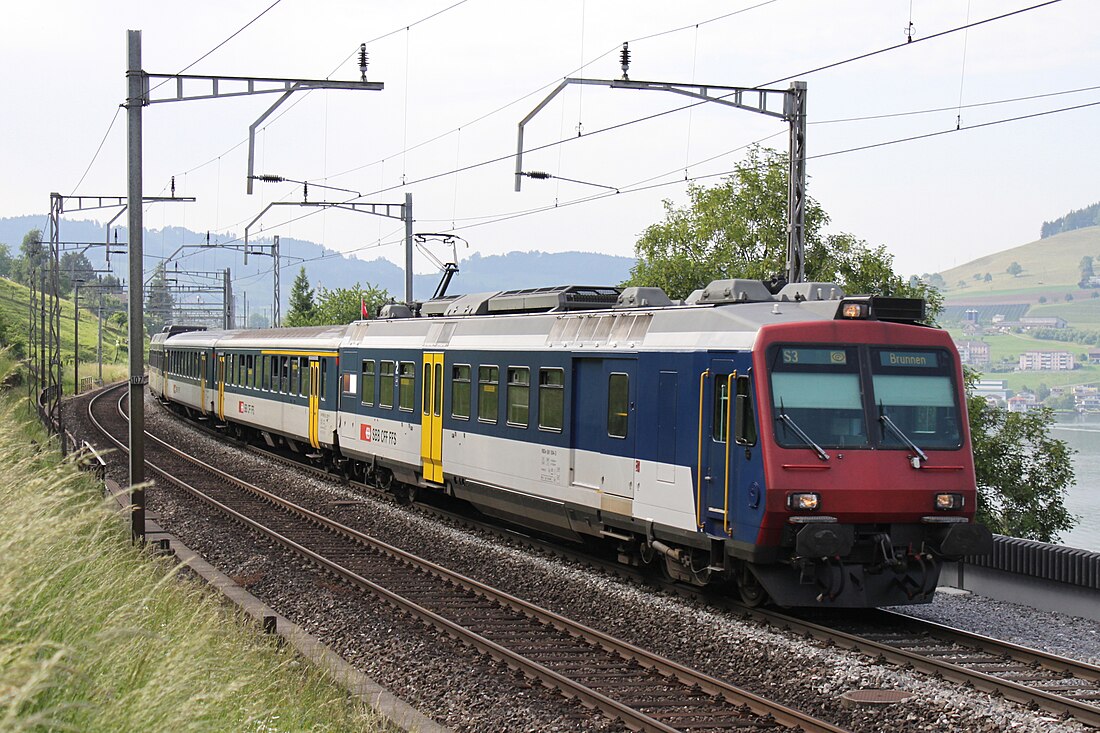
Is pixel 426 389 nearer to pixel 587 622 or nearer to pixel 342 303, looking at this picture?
pixel 587 622

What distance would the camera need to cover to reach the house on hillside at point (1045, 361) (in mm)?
128375

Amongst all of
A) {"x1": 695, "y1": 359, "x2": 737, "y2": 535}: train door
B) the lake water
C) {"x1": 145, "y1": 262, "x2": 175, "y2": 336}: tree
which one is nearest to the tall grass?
{"x1": 695, "y1": 359, "x2": 737, "y2": 535}: train door

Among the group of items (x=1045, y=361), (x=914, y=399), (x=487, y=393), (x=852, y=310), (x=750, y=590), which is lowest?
(x=1045, y=361)

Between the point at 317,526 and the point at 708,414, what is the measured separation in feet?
28.3

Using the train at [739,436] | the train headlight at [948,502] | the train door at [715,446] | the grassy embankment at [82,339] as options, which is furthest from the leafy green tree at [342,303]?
the train headlight at [948,502]

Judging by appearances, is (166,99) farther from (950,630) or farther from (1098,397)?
(1098,397)

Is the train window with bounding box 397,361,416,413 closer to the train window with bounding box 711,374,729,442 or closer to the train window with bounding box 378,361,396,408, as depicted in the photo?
the train window with bounding box 378,361,396,408

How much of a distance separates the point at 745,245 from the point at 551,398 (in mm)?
19389

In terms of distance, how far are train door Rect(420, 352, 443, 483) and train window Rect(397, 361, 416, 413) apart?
0.50 m

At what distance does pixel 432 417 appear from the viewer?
61.9ft

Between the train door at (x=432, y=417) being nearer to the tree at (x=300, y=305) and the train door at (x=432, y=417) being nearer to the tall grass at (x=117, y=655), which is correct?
the tall grass at (x=117, y=655)

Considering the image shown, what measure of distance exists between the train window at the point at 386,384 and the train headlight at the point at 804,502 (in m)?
11.1

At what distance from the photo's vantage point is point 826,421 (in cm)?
1119

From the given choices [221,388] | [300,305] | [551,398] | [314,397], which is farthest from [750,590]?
[300,305]
